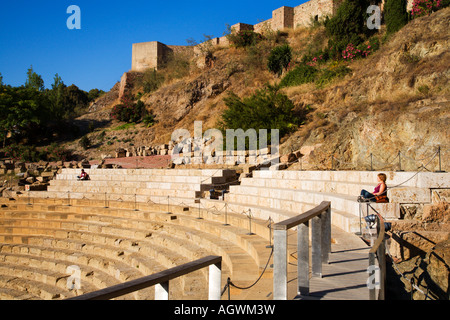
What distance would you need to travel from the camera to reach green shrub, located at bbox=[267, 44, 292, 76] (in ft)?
86.3

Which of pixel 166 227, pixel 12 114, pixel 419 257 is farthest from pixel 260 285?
pixel 12 114

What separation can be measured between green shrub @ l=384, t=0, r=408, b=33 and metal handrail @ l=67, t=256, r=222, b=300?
67.3 ft

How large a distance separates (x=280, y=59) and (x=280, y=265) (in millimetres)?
25308

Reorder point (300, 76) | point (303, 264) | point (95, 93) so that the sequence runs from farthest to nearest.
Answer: point (95, 93) → point (300, 76) → point (303, 264)

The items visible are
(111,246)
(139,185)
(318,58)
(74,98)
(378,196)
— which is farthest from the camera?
(74,98)

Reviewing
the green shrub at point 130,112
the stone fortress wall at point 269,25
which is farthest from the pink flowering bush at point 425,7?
the green shrub at point 130,112

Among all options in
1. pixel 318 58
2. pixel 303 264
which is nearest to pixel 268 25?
pixel 318 58

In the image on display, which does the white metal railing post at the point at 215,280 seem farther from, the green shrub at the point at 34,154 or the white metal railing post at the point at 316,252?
the green shrub at the point at 34,154

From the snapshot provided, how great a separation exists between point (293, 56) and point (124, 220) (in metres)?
19.9

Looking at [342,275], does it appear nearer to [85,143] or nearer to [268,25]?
[85,143]

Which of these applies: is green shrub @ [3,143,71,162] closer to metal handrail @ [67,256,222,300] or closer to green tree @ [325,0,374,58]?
green tree @ [325,0,374,58]

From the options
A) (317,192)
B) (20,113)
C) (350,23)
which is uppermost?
(350,23)

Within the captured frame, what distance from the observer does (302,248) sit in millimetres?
3357

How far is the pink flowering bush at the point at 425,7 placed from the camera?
57.3 feet
